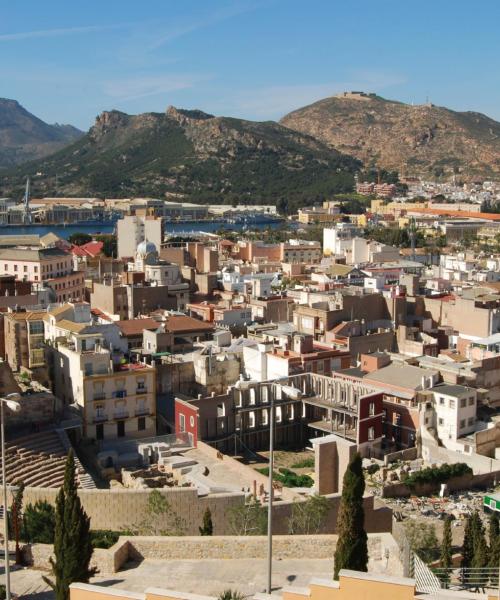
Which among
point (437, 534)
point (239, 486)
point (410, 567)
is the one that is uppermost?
point (410, 567)

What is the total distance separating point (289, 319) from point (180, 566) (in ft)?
92.1

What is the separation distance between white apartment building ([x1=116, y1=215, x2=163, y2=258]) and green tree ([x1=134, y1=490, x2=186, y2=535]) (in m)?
53.0

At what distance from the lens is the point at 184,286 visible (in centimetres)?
4741

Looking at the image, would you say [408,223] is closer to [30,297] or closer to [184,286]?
[184,286]

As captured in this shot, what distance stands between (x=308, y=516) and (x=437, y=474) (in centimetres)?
903

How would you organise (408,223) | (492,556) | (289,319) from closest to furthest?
1. (492,556)
2. (289,319)
3. (408,223)

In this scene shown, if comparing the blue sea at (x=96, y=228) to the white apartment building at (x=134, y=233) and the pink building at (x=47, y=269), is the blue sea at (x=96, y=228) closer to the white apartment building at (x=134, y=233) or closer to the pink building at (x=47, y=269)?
the white apartment building at (x=134, y=233)

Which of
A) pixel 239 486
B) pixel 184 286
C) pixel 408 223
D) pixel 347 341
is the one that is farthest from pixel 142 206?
pixel 239 486

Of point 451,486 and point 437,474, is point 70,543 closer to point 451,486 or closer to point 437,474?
point 437,474

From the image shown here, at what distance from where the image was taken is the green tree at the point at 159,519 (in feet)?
61.0

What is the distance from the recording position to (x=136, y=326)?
117 ft

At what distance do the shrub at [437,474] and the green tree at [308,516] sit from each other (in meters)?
7.58

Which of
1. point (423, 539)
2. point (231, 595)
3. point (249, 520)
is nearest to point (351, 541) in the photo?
point (231, 595)

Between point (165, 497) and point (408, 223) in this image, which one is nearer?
point (165, 497)
